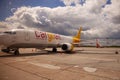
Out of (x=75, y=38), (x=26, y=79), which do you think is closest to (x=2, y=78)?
(x=26, y=79)

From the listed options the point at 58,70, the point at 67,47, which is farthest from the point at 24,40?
the point at 58,70

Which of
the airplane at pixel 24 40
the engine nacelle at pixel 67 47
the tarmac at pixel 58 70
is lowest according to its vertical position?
the tarmac at pixel 58 70

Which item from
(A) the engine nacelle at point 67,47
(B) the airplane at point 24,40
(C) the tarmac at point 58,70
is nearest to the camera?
(C) the tarmac at point 58,70

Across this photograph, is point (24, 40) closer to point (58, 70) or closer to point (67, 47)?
point (67, 47)

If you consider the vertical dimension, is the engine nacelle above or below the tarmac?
above

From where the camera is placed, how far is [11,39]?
44.2 feet

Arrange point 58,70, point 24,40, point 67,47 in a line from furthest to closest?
1. point 67,47
2. point 24,40
3. point 58,70

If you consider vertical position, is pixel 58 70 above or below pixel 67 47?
below

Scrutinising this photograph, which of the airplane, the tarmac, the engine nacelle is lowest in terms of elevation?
the tarmac

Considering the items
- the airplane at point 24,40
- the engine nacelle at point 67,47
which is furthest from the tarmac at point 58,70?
the engine nacelle at point 67,47

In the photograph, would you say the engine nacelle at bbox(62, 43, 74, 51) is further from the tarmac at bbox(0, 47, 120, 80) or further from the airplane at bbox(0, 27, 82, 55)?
the tarmac at bbox(0, 47, 120, 80)

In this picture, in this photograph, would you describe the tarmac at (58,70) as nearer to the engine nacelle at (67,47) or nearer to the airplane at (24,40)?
the airplane at (24,40)

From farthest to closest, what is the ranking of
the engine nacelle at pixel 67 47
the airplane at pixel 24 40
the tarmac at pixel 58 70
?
1. the engine nacelle at pixel 67 47
2. the airplane at pixel 24 40
3. the tarmac at pixel 58 70

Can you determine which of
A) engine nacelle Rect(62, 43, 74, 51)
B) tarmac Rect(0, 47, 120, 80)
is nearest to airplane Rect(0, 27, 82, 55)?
engine nacelle Rect(62, 43, 74, 51)
